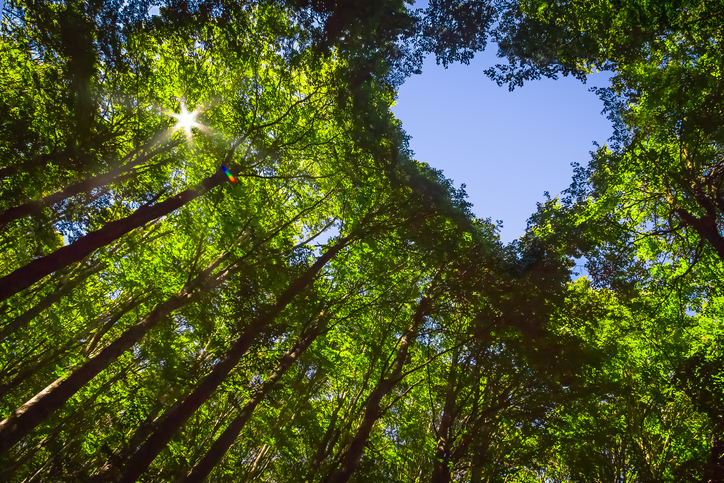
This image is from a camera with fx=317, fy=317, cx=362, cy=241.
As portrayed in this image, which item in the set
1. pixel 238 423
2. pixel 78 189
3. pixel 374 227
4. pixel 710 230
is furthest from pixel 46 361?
pixel 710 230

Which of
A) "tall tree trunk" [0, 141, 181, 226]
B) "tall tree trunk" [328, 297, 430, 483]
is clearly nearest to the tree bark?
"tall tree trunk" [328, 297, 430, 483]

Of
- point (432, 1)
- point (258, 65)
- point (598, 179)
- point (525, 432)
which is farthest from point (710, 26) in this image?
point (258, 65)

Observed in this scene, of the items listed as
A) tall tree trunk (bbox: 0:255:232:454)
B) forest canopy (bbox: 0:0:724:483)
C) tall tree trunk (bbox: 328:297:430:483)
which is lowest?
tall tree trunk (bbox: 0:255:232:454)

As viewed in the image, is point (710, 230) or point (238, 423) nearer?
point (710, 230)

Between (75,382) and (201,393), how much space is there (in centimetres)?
281

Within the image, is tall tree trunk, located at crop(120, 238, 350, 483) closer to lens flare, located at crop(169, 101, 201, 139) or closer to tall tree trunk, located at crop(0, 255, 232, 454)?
tall tree trunk, located at crop(0, 255, 232, 454)

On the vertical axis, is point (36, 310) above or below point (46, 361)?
above

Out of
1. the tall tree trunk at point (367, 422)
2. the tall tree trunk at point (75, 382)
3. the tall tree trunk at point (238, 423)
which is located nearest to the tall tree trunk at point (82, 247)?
the tall tree trunk at point (75, 382)

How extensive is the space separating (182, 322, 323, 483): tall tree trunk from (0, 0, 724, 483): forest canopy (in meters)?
0.08

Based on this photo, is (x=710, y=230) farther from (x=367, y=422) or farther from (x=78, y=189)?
(x=78, y=189)

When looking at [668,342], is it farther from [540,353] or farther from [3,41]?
[3,41]

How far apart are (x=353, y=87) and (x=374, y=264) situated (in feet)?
19.0

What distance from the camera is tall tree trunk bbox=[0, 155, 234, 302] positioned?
19.2 ft

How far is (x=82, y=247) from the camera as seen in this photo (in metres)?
6.84
